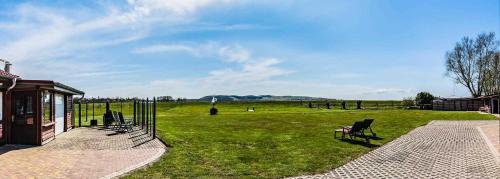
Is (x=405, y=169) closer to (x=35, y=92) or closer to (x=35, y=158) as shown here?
(x=35, y=158)

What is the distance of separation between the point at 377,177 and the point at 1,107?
11277mm

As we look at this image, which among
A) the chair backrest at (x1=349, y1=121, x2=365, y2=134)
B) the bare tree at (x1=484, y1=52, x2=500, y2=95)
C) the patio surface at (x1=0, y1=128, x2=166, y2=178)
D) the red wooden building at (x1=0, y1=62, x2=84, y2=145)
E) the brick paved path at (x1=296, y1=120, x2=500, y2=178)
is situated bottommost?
the brick paved path at (x1=296, y1=120, x2=500, y2=178)

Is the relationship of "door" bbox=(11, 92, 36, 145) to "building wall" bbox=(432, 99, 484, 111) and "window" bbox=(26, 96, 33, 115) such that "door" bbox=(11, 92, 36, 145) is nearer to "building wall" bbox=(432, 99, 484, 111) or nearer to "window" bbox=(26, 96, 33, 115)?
"window" bbox=(26, 96, 33, 115)

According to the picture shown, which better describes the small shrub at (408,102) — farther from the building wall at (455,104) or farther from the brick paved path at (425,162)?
the brick paved path at (425,162)

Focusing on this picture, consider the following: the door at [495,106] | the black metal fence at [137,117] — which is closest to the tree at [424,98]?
the door at [495,106]

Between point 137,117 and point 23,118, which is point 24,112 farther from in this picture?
point 137,117

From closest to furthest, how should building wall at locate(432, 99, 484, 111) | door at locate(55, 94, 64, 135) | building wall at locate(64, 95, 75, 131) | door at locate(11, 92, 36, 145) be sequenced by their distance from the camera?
door at locate(11, 92, 36, 145) → door at locate(55, 94, 64, 135) → building wall at locate(64, 95, 75, 131) → building wall at locate(432, 99, 484, 111)

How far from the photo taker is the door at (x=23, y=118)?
14526mm

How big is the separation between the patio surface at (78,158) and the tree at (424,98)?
2298 inches

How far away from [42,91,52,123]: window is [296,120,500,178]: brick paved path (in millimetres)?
10427

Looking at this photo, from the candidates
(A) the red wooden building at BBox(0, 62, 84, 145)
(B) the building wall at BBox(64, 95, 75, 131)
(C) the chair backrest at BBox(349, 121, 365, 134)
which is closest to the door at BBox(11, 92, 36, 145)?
(A) the red wooden building at BBox(0, 62, 84, 145)

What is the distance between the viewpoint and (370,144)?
15.0 m

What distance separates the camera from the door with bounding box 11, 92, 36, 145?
572 inches

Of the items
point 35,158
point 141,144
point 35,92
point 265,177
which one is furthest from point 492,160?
point 35,92
